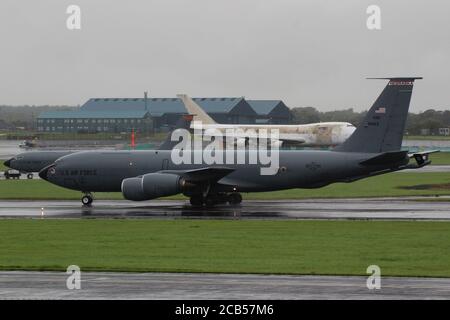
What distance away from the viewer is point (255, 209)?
49812mm

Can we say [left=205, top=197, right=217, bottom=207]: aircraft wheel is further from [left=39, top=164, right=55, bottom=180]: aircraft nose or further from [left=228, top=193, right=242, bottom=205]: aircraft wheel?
[left=39, top=164, right=55, bottom=180]: aircraft nose

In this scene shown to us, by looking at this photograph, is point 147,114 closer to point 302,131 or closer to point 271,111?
point 271,111

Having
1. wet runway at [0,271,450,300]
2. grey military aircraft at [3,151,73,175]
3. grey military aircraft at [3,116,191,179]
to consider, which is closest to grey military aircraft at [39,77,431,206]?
grey military aircraft at [3,116,191,179]

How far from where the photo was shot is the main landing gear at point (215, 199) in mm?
51906

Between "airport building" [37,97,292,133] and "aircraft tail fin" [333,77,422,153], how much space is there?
12112 cm

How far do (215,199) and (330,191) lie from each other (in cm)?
1264

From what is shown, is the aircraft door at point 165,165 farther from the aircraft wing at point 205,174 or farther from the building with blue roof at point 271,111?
the building with blue roof at point 271,111

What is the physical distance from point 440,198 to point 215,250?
87.9 ft

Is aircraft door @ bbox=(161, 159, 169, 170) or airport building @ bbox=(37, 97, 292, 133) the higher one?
airport building @ bbox=(37, 97, 292, 133)

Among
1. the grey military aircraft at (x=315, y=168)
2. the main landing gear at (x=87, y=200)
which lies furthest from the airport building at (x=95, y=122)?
the grey military aircraft at (x=315, y=168)

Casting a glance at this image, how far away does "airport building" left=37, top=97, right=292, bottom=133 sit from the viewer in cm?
17612

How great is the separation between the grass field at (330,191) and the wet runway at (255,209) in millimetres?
3902
